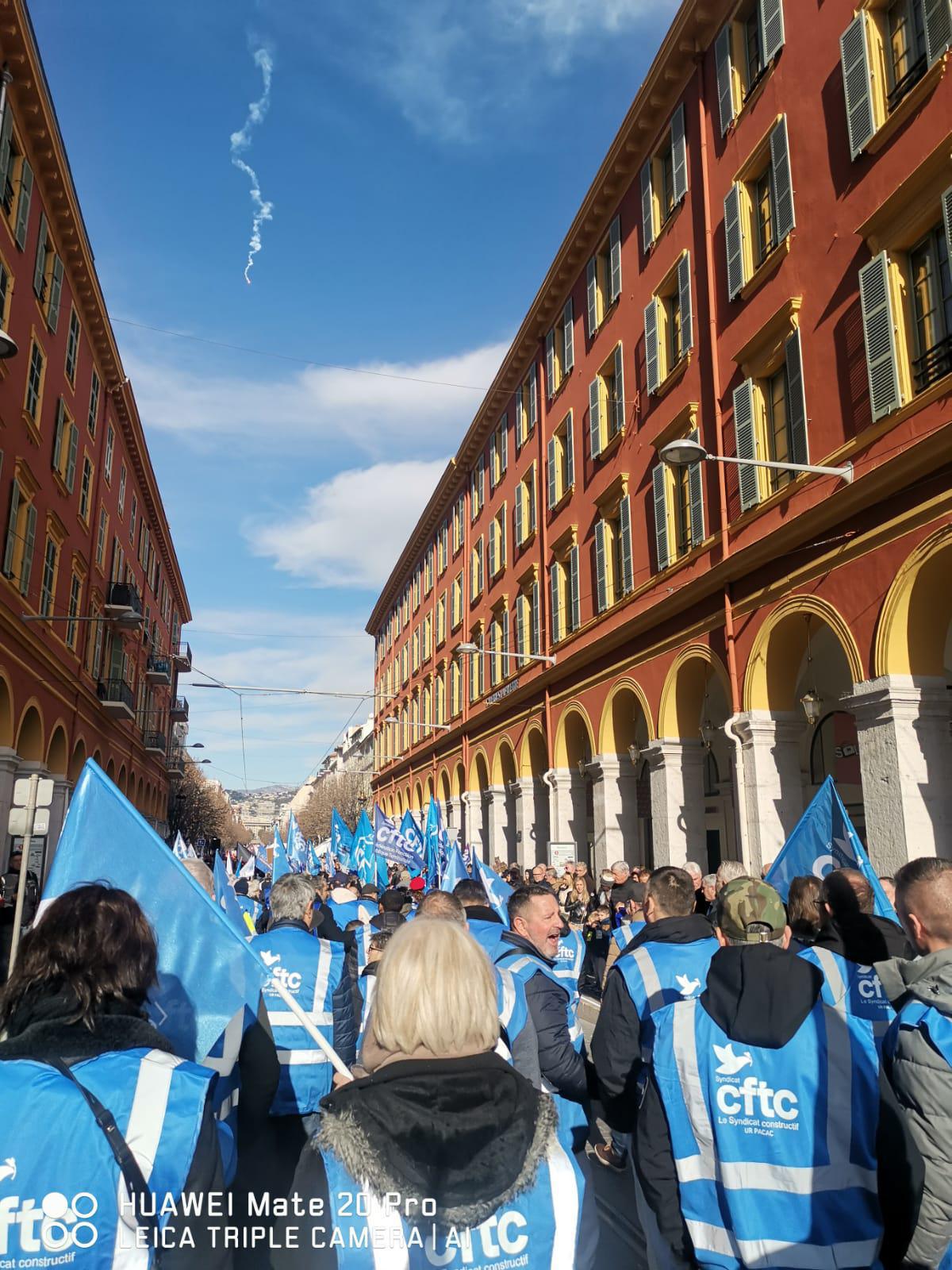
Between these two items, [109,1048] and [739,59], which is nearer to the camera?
[109,1048]

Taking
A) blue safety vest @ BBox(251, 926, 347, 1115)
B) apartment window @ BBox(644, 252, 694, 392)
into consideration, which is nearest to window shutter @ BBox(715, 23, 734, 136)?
apartment window @ BBox(644, 252, 694, 392)

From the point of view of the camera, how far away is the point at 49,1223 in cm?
212

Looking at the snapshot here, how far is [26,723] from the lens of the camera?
2308 centimetres

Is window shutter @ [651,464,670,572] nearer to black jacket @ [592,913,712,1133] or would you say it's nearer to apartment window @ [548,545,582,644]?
apartment window @ [548,545,582,644]

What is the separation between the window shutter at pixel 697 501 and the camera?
56.5 feet

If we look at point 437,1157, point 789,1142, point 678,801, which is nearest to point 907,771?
point 678,801

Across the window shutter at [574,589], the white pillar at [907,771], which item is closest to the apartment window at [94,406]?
the window shutter at [574,589]

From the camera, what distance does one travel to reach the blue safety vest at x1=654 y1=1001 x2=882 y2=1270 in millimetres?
2988

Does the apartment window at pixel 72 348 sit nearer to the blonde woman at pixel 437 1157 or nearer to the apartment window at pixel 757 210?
the apartment window at pixel 757 210

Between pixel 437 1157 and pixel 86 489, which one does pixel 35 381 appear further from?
pixel 437 1157

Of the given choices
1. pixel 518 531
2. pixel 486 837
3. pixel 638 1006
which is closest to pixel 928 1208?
pixel 638 1006

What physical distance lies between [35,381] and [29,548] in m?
3.96

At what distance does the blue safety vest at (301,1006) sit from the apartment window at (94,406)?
90.1 feet

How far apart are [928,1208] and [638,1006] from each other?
138 cm
